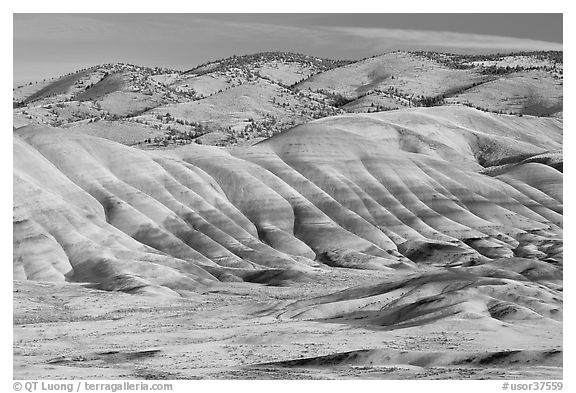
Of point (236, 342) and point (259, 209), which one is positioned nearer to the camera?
point (236, 342)

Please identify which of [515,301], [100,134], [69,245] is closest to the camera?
[515,301]

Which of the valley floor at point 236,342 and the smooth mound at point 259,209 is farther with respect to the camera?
the smooth mound at point 259,209

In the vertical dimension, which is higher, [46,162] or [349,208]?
[46,162]

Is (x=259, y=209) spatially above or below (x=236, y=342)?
below

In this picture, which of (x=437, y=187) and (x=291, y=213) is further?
(x=437, y=187)

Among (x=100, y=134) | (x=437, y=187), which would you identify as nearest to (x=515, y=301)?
(x=437, y=187)

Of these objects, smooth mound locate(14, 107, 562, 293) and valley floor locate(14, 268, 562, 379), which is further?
smooth mound locate(14, 107, 562, 293)
